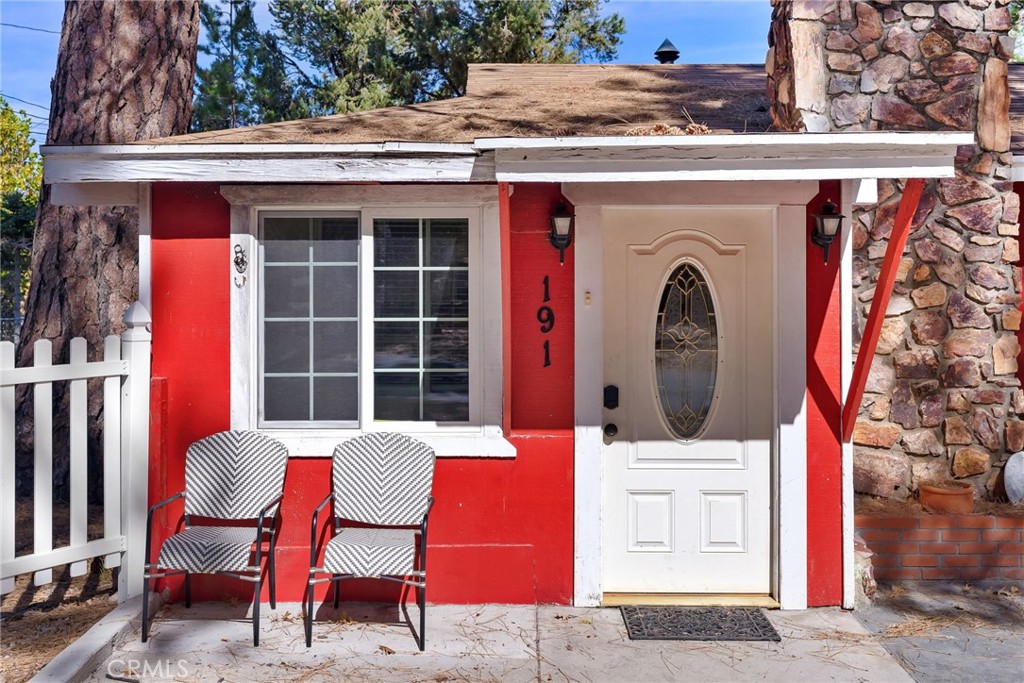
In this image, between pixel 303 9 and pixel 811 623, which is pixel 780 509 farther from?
pixel 303 9

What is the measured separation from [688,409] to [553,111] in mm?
2117

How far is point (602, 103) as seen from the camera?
5.48 m

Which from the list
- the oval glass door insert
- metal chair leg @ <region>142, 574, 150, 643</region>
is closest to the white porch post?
metal chair leg @ <region>142, 574, 150, 643</region>

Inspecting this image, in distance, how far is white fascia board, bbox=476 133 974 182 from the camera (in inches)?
149

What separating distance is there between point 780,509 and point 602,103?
2919mm

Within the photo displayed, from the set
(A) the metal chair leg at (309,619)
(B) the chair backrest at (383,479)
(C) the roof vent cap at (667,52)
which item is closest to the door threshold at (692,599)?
(B) the chair backrest at (383,479)

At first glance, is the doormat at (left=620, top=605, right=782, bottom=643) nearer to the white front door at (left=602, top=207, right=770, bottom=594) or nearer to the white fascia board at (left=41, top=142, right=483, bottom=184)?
the white front door at (left=602, top=207, right=770, bottom=594)

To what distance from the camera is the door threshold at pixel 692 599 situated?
15.5ft

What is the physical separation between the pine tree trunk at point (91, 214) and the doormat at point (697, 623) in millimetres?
4759

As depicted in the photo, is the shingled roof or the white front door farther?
the white front door

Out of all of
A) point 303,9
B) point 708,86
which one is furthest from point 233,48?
point 708,86

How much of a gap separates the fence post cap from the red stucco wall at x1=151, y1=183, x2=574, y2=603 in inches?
5.5

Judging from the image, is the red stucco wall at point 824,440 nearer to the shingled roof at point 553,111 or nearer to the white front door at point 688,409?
the white front door at point 688,409

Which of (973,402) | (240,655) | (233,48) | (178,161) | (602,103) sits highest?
(233,48)
